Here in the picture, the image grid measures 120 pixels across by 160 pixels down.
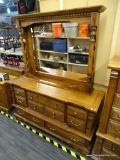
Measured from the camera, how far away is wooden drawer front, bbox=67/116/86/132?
56.3 inches

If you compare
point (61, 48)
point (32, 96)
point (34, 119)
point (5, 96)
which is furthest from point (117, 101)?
point (5, 96)

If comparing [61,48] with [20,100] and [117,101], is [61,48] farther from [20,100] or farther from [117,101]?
[20,100]

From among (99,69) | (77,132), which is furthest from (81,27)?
(77,132)

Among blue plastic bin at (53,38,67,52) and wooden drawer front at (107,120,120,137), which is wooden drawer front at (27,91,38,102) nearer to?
blue plastic bin at (53,38,67,52)

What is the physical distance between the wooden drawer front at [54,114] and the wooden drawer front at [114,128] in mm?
601

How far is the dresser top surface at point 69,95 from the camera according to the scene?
51.9 inches

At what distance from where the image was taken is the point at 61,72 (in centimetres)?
172

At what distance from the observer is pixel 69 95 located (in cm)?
148

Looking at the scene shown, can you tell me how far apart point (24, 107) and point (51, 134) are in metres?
0.62

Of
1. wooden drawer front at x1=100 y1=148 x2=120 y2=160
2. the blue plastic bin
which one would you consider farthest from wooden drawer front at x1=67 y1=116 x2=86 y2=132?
the blue plastic bin

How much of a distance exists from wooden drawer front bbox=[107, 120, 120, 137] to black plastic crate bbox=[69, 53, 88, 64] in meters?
0.76

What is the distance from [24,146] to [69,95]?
40.8 inches

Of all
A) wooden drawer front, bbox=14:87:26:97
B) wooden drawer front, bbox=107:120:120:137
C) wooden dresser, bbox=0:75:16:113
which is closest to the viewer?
wooden drawer front, bbox=107:120:120:137

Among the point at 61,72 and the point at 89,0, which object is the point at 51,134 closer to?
the point at 61,72
